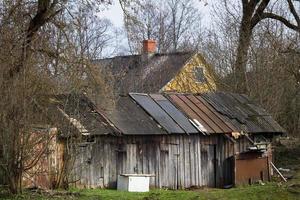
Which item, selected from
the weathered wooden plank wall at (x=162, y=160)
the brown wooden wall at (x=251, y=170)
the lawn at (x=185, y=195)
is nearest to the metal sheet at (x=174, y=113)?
the weathered wooden plank wall at (x=162, y=160)

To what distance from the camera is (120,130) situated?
22.9m

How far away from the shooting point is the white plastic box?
2209 cm

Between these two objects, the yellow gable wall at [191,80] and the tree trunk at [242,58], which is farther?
the yellow gable wall at [191,80]

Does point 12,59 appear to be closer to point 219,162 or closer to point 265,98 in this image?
point 219,162

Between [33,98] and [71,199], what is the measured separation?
322 cm

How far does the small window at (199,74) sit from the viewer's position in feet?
145

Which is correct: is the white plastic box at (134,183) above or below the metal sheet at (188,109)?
below

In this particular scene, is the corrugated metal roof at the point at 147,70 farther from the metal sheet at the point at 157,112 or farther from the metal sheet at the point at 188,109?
the metal sheet at the point at 157,112

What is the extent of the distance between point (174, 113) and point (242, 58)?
12.5 meters

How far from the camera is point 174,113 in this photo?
26266mm

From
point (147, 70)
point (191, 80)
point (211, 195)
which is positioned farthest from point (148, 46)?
point (211, 195)

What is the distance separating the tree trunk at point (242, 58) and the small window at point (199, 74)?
6270 millimetres

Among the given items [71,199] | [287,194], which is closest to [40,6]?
[71,199]

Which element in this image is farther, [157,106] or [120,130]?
[157,106]
